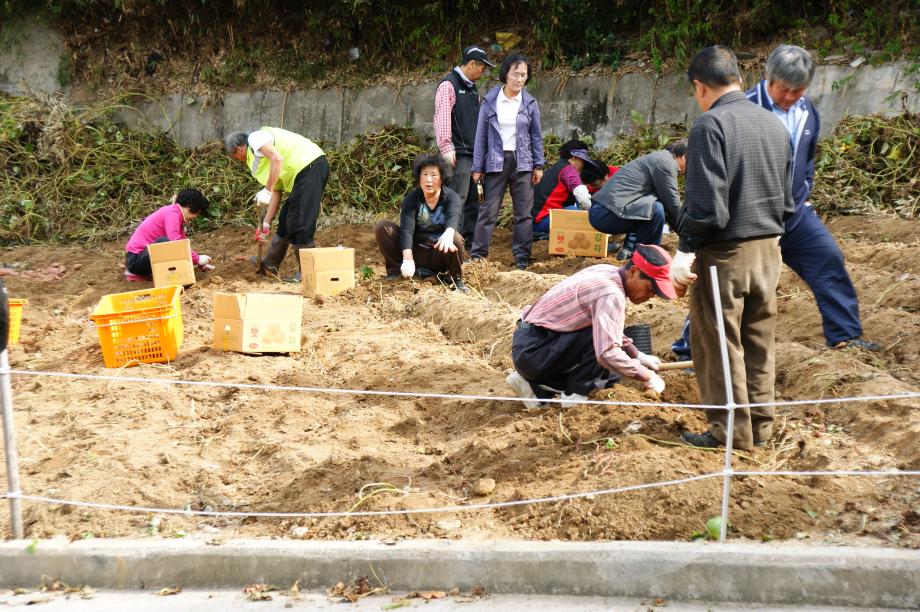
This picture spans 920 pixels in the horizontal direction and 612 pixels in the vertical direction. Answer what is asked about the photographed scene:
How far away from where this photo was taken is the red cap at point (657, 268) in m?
4.45

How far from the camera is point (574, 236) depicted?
29.3 feet

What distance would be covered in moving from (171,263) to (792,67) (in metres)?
5.91

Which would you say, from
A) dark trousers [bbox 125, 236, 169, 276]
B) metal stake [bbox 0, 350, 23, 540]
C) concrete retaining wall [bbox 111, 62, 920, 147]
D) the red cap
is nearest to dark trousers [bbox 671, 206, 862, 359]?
the red cap

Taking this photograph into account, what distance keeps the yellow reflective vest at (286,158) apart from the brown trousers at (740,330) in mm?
5365

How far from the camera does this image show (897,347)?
5.55 meters

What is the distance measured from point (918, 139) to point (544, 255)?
370 cm

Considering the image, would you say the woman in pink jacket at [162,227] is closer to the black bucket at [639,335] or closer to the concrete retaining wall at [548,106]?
the concrete retaining wall at [548,106]

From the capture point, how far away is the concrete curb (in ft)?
11.4

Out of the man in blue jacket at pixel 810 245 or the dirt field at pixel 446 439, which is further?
the man in blue jacket at pixel 810 245

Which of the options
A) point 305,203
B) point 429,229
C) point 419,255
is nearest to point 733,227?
point 429,229

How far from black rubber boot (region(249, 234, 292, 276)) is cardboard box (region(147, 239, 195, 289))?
76 centimetres

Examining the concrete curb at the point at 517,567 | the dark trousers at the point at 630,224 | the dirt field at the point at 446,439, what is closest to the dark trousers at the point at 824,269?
the dirt field at the point at 446,439

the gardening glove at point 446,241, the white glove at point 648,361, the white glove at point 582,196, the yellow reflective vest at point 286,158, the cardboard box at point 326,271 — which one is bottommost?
the white glove at point 648,361

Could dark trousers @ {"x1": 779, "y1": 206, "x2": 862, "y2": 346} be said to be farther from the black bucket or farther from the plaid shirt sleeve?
the plaid shirt sleeve
